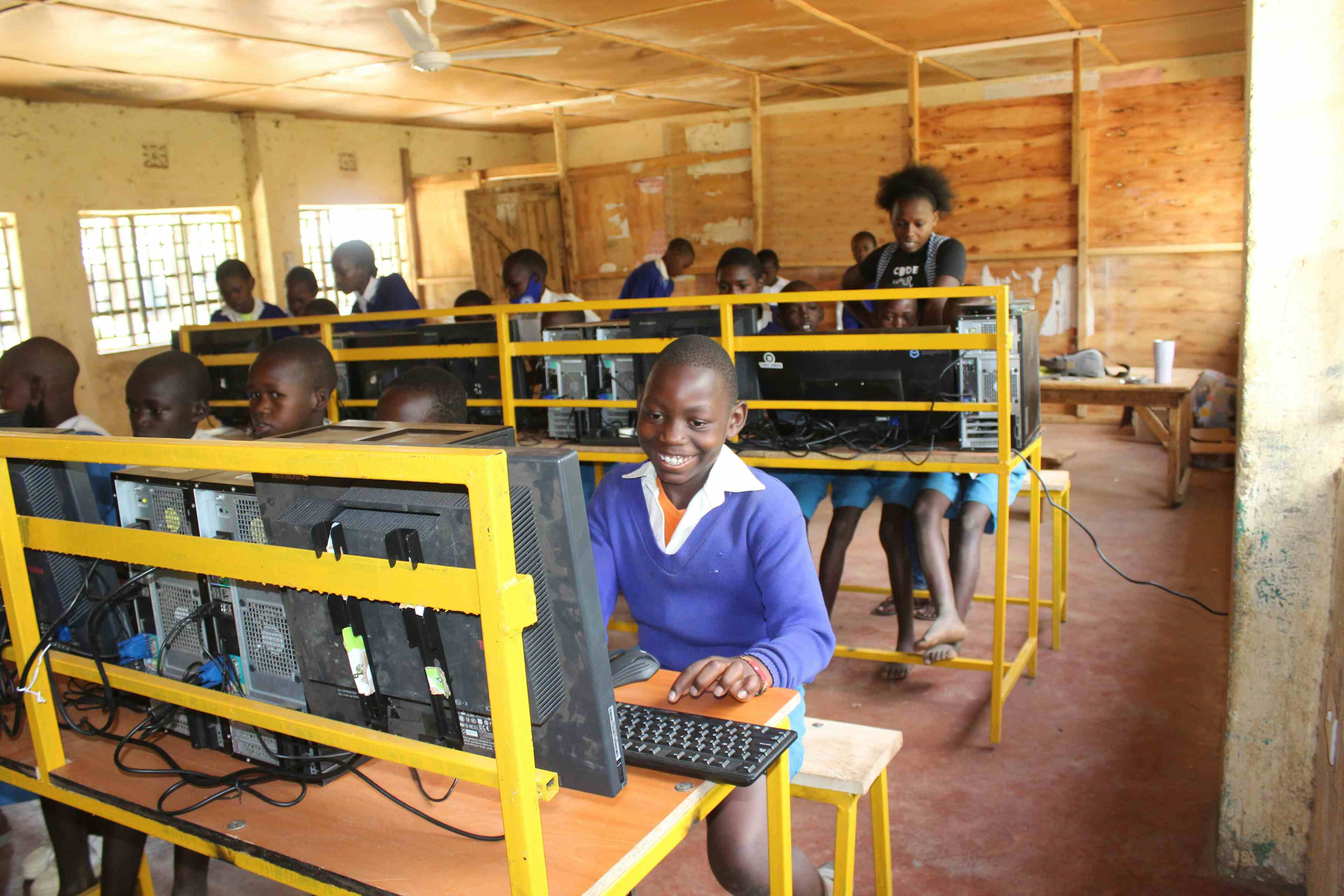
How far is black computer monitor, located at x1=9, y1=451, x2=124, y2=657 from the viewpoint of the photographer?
1.50 meters

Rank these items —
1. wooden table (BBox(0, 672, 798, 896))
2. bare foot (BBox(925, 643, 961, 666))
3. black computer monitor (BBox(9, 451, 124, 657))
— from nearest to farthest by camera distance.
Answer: wooden table (BBox(0, 672, 798, 896))
black computer monitor (BBox(9, 451, 124, 657))
bare foot (BBox(925, 643, 961, 666))

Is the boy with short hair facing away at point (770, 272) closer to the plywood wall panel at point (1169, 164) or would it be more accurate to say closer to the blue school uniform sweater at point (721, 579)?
the plywood wall panel at point (1169, 164)

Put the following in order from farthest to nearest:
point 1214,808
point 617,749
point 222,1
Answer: point 222,1, point 1214,808, point 617,749

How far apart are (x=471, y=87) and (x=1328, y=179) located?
6.26 metres

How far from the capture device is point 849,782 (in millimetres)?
1678

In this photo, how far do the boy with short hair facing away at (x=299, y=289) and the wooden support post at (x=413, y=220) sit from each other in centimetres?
348

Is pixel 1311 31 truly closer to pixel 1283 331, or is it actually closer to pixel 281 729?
pixel 1283 331

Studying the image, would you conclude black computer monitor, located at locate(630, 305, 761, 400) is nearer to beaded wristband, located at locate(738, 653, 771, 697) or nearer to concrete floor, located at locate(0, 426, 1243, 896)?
concrete floor, located at locate(0, 426, 1243, 896)

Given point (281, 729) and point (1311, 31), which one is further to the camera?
point (1311, 31)

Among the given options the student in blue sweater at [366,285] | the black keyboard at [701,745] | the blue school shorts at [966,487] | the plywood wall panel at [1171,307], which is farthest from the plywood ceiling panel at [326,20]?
the plywood wall panel at [1171,307]

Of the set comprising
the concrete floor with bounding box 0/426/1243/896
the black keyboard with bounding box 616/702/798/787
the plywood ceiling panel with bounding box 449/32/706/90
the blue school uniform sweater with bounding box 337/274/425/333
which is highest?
the plywood ceiling panel with bounding box 449/32/706/90

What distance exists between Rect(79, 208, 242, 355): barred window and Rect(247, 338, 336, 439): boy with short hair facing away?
512 centimetres

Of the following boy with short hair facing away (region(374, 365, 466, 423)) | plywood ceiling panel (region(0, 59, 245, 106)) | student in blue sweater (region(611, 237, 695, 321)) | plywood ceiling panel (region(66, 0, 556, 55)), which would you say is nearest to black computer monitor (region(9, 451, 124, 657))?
boy with short hair facing away (region(374, 365, 466, 423))

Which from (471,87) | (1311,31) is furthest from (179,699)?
(471,87)
